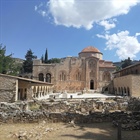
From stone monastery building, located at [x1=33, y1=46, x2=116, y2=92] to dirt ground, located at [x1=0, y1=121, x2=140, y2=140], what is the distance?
37.4 meters

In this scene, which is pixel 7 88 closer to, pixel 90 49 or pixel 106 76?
pixel 106 76

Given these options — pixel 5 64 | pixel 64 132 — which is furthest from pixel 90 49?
pixel 64 132

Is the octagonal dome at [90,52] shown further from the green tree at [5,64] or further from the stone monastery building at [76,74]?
the green tree at [5,64]

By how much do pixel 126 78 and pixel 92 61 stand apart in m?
16.0

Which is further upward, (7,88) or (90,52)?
(90,52)

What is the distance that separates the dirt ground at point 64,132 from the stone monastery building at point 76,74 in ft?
123

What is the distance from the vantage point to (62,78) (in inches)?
1943

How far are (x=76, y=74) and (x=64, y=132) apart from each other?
40.6 metres

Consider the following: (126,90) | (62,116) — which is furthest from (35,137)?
(126,90)

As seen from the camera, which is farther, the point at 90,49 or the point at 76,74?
the point at 90,49

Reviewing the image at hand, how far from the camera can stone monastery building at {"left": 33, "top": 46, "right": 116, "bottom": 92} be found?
48875 millimetres

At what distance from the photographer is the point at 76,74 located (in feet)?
164

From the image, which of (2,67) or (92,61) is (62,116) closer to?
(2,67)

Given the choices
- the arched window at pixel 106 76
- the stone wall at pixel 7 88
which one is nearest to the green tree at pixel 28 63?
the arched window at pixel 106 76
